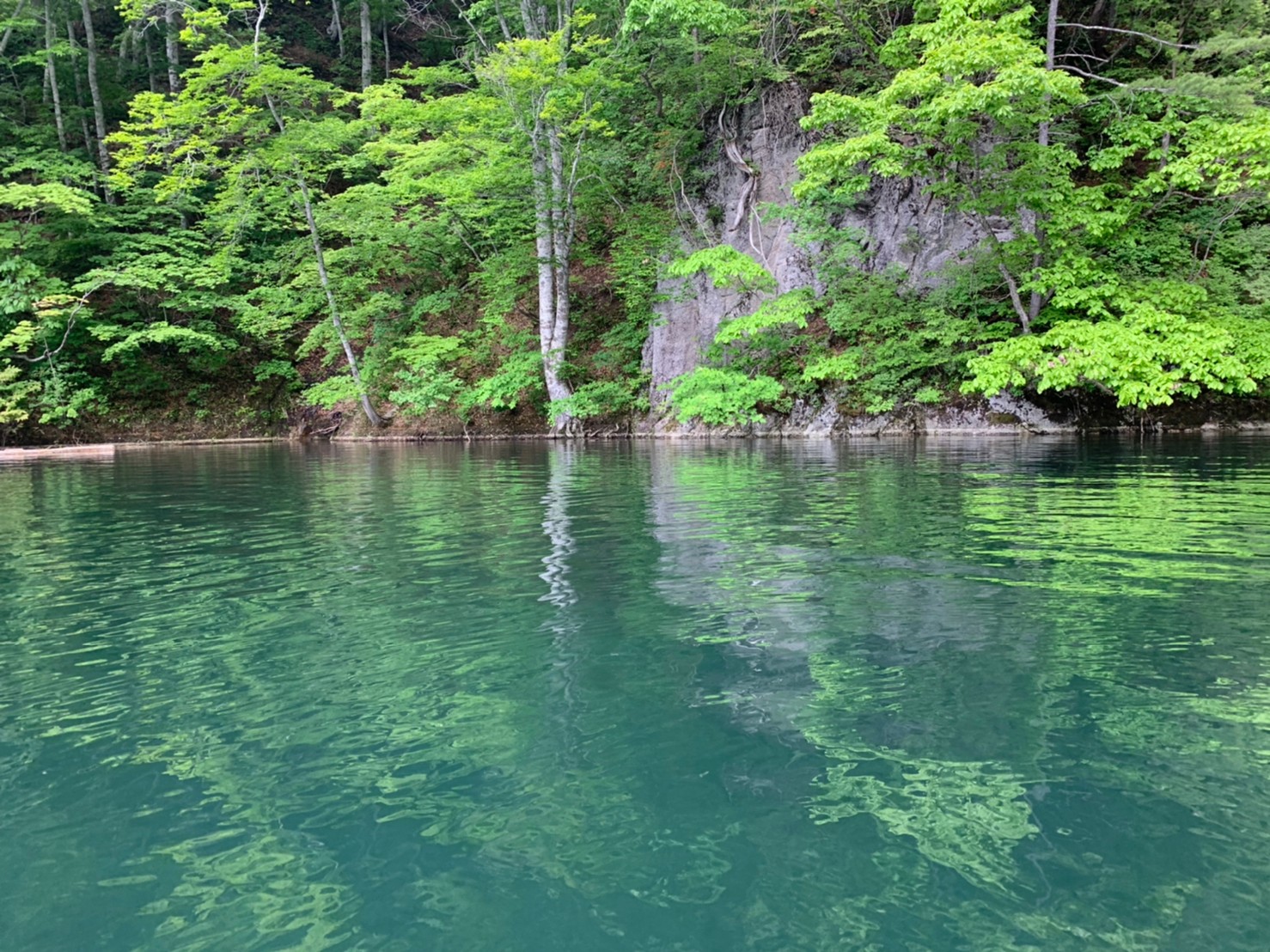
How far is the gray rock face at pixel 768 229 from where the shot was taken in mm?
19453

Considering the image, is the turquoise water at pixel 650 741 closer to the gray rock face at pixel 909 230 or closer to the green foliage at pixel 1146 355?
the green foliage at pixel 1146 355

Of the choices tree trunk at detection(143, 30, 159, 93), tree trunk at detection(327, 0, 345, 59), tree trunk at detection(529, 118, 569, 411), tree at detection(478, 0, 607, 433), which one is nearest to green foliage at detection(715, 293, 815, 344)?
tree trunk at detection(529, 118, 569, 411)

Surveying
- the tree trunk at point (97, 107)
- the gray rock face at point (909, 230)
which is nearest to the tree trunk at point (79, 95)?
the tree trunk at point (97, 107)

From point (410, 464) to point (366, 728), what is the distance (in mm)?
12217

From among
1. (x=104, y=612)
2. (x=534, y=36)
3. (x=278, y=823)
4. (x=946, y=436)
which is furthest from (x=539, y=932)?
(x=534, y=36)

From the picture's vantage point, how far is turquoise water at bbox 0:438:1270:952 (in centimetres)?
201

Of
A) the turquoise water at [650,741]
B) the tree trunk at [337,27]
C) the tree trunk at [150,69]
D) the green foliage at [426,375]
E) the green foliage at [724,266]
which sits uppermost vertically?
the tree trunk at [337,27]

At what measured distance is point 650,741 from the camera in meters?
2.98

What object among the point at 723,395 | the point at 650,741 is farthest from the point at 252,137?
the point at 650,741

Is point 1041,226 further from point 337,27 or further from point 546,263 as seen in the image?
point 337,27

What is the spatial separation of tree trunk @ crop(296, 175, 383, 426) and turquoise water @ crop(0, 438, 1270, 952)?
701 inches

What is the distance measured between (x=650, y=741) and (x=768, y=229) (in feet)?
67.7

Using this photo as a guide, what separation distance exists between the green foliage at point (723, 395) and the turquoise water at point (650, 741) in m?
12.1

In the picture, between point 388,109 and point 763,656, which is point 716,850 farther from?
point 388,109
